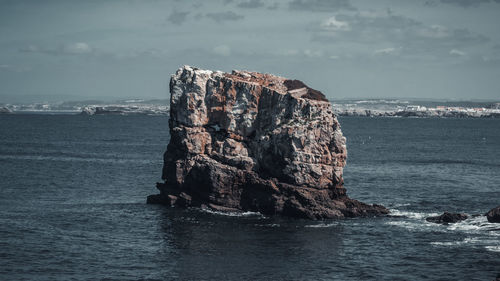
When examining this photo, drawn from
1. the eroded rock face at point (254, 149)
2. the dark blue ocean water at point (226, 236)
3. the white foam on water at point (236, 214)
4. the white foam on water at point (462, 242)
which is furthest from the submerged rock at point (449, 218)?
the white foam on water at point (236, 214)

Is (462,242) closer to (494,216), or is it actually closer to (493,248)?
(493,248)

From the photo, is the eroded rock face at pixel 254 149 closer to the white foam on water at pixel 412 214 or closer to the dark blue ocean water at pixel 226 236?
the white foam on water at pixel 412 214

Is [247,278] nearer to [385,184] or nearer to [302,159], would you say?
[302,159]

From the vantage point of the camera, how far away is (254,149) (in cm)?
6788

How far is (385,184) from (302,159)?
26.4m

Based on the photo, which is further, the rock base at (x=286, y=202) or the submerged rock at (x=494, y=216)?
the rock base at (x=286, y=202)

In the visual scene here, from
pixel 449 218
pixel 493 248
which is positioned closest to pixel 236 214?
pixel 449 218

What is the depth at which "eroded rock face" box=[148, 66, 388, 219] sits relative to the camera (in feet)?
211

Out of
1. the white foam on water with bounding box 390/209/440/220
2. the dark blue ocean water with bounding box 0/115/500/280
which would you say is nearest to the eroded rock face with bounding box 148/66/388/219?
the white foam on water with bounding box 390/209/440/220

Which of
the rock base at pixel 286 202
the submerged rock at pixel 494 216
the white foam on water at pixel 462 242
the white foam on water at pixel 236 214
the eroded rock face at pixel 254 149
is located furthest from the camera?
A: the white foam on water at pixel 236 214

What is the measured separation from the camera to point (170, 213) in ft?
218

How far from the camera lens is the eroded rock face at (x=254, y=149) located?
64.4 metres

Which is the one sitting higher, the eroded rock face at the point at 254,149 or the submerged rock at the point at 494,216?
the eroded rock face at the point at 254,149

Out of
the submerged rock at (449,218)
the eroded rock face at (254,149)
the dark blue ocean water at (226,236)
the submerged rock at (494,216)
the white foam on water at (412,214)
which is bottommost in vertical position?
the dark blue ocean water at (226,236)
